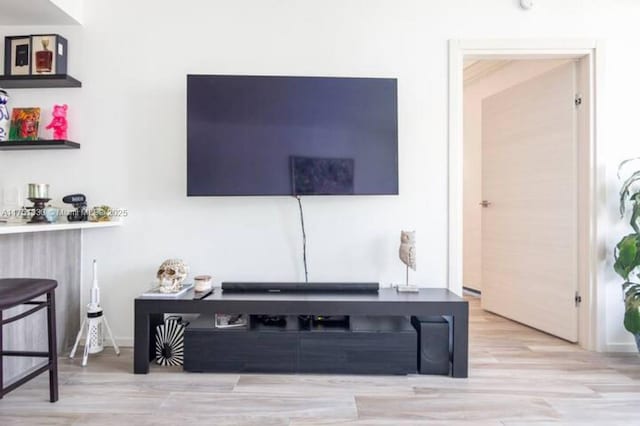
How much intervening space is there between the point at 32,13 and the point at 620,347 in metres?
4.25

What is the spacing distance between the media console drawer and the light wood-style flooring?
0.05 metres

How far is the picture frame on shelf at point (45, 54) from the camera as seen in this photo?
7.74 ft

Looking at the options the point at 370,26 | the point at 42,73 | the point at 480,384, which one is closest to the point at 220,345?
the point at 480,384

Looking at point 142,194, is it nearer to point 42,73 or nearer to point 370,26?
point 42,73

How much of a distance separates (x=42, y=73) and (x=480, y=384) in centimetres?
313

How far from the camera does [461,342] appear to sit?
201 cm

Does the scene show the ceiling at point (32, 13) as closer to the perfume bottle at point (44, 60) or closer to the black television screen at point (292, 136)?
the perfume bottle at point (44, 60)

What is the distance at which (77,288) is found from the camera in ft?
8.07

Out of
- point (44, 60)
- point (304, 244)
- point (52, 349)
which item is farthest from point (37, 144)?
point (304, 244)

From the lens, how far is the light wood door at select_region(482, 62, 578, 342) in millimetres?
2586

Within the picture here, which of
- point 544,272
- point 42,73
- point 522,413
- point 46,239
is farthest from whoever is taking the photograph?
point 544,272

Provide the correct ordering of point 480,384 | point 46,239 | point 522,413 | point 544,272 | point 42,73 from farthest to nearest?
point 544,272 → point 42,73 → point 46,239 → point 480,384 → point 522,413

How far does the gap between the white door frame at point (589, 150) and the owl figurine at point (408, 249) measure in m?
0.36

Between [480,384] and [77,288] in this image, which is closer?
[480,384]
